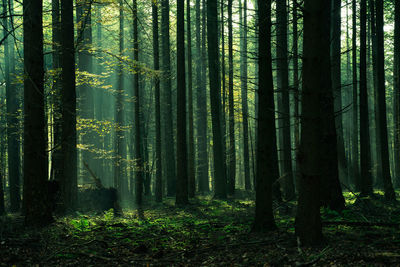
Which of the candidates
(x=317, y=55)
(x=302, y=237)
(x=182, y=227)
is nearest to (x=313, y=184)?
(x=302, y=237)

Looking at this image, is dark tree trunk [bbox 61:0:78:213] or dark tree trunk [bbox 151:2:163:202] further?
dark tree trunk [bbox 151:2:163:202]

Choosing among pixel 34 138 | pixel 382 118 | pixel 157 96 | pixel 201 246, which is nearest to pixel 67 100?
pixel 34 138

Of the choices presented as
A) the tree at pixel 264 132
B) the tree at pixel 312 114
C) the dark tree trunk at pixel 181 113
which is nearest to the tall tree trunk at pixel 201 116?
the dark tree trunk at pixel 181 113

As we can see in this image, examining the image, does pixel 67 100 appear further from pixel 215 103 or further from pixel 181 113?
pixel 215 103

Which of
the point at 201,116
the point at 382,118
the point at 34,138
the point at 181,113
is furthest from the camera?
the point at 201,116

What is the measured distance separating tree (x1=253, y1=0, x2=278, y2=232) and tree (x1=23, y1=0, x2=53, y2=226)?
191 inches

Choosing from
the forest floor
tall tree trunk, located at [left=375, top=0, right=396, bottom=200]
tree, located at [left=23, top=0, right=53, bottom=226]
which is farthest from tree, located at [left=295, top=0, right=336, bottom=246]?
tall tree trunk, located at [left=375, top=0, right=396, bottom=200]

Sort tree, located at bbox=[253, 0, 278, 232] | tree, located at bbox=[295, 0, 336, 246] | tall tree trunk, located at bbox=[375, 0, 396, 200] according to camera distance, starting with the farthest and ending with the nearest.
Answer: tall tree trunk, located at bbox=[375, 0, 396, 200] < tree, located at bbox=[253, 0, 278, 232] < tree, located at bbox=[295, 0, 336, 246]

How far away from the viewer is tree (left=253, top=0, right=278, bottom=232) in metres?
6.86

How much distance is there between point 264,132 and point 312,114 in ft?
5.46

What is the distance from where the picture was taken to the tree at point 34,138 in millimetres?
7684

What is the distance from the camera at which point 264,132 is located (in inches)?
270

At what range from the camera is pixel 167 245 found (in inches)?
275

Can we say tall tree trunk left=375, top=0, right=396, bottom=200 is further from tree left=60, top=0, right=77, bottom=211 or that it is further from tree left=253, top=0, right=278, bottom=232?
tree left=60, top=0, right=77, bottom=211
